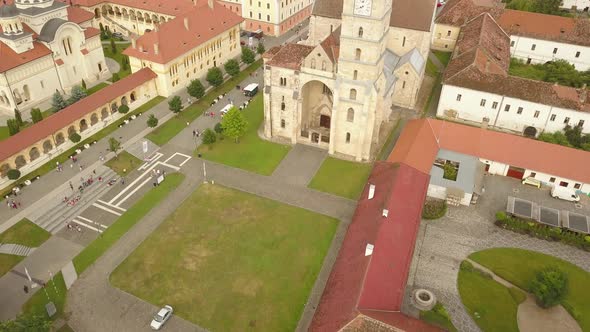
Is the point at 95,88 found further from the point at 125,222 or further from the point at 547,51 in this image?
the point at 547,51

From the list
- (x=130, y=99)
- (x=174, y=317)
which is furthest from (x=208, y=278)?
(x=130, y=99)

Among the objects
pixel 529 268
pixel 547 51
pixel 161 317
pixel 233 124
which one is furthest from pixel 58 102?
pixel 547 51

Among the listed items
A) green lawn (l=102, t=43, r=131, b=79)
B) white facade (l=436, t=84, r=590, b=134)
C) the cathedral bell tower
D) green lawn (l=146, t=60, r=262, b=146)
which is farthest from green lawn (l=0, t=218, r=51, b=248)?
white facade (l=436, t=84, r=590, b=134)

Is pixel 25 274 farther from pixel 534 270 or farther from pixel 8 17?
pixel 534 270

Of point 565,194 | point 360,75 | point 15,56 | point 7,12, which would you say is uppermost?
point 7,12

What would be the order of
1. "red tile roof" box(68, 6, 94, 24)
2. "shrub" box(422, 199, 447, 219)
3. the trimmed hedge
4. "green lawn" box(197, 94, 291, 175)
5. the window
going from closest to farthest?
the trimmed hedge → "shrub" box(422, 199, 447, 219) → the window → "green lawn" box(197, 94, 291, 175) → "red tile roof" box(68, 6, 94, 24)

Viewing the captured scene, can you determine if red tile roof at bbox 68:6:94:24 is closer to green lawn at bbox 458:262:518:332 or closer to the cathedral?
the cathedral
